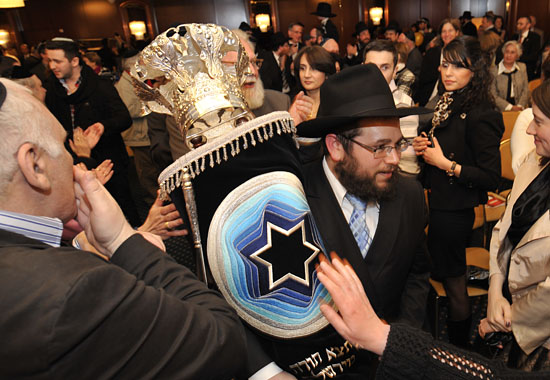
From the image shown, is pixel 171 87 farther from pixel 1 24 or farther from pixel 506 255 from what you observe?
pixel 1 24

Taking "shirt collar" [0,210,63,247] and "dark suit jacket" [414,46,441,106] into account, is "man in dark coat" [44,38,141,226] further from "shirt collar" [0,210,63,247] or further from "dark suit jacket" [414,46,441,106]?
"dark suit jacket" [414,46,441,106]

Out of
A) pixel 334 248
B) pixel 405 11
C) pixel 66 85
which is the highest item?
pixel 405 11

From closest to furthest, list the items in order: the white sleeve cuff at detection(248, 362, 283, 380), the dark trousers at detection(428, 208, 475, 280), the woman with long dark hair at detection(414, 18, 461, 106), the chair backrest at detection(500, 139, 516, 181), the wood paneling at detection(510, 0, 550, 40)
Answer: the white sleeve cuff at detection(248, 362, 283, 380), the dark trousers at detection(428, 208, 475, 280), the chair backrest at detection(500, 139, 516, 181), the woman with long dark hair at detection(414, 18, 461, 106), the wood paneling at detection(510, 0, 550, 40)

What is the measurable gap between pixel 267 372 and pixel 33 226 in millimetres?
828

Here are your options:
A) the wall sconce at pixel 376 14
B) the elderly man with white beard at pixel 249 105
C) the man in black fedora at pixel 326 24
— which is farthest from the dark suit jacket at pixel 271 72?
the wall sconce at pixel 376 14

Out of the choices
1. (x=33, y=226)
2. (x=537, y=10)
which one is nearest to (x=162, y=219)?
(x=33, y=226)

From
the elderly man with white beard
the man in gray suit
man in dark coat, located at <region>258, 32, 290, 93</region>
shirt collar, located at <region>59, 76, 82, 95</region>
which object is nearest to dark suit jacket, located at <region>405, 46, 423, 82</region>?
the man in gray suit

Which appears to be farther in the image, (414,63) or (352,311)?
(414,63)

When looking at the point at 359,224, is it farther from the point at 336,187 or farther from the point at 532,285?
the point at 532,285

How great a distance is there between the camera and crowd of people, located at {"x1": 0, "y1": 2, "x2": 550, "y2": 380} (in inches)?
33.1

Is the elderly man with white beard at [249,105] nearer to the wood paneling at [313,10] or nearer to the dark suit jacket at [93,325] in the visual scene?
the dark suit jacket at [93,325]

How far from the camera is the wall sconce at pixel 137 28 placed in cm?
1356

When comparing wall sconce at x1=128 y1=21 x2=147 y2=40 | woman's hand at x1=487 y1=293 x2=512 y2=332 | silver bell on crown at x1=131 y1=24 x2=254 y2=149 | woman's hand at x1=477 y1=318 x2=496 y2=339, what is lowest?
woman's hand at x1=477 y1=318 x2=496 y2=339

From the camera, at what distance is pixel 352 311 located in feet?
3.56
